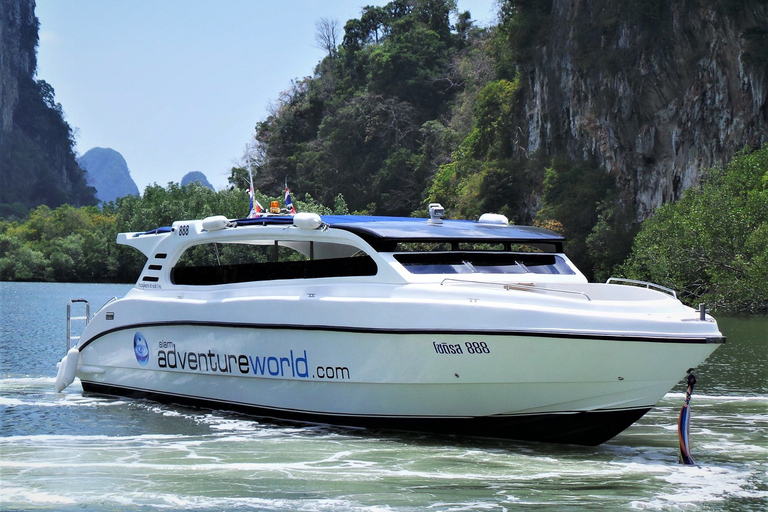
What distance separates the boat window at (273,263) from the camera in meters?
10.7

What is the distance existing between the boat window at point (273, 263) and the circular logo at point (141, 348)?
0.82 metres

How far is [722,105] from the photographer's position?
128 ft

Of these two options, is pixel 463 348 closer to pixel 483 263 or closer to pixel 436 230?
pixel 483 263

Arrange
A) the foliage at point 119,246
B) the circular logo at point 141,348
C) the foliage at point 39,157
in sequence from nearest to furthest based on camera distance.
Answer: the circular logo at point 141,348, the foliage at point 119,246, the foliage at point 39,157

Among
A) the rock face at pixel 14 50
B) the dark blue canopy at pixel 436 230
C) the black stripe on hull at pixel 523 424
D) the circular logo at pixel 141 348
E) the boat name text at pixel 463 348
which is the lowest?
the black stripe on hull at pixel 523 424

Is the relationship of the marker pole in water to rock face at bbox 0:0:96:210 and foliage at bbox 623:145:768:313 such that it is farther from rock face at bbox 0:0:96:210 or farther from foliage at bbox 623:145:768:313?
rock face at bbox 0:0:96:210

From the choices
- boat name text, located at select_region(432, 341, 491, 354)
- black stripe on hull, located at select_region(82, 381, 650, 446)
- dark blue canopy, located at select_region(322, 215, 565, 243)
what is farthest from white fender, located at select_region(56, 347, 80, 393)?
boat name text, located at select_region(432, 341, 491, 354)

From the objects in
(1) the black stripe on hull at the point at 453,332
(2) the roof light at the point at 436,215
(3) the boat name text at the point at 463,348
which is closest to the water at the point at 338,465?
(3) the boat name text at the point at 463,348

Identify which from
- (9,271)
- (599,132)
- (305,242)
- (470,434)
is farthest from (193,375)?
(9,271)

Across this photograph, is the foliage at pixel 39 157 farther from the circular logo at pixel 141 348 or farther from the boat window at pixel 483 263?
the boat window at pixel 483 263

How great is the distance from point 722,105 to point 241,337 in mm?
32598

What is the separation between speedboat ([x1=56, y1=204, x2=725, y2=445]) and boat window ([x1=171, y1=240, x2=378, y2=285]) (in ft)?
0.08

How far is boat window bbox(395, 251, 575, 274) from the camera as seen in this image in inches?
413

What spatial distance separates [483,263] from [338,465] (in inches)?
118
